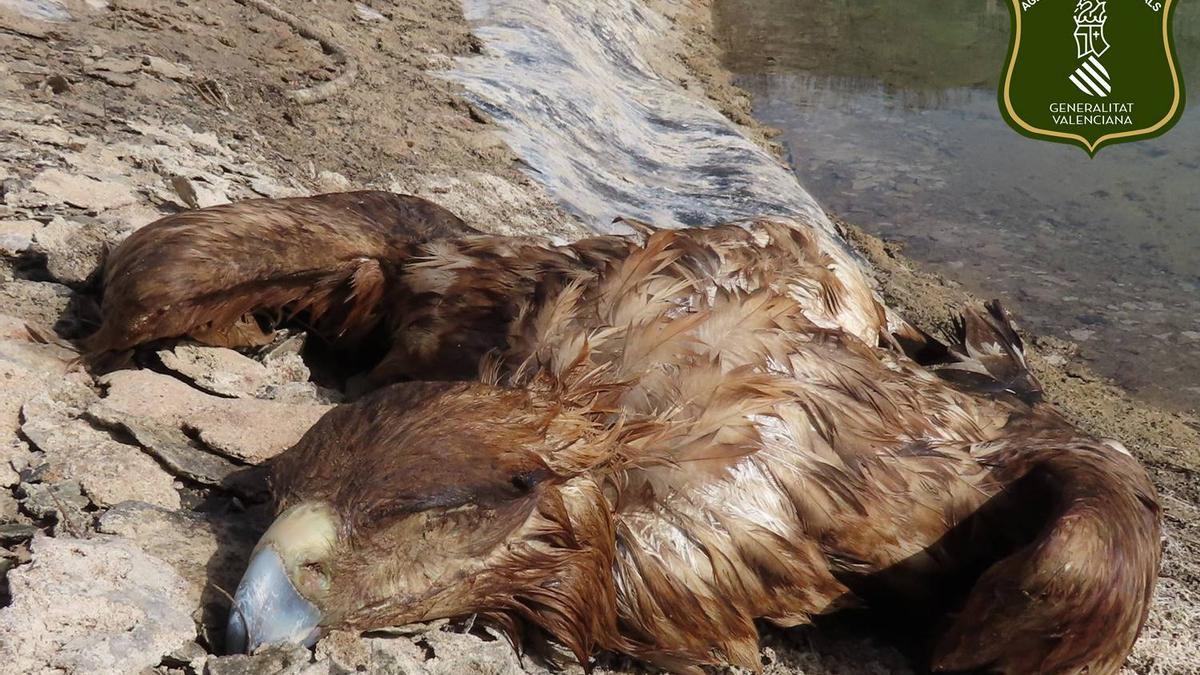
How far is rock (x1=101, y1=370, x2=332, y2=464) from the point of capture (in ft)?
8.38

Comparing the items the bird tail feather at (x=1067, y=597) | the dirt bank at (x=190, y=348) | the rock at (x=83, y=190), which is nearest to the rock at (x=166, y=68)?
the dirt bank at (x=190, y=348)

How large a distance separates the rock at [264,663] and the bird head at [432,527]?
0.02 metres

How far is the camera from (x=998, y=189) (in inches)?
337

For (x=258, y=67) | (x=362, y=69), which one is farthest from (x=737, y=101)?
(x=258, y=67)

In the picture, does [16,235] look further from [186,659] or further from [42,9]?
[42,9]

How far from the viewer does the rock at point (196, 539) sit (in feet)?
6.87

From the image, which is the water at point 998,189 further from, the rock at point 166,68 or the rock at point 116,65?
the rock at point 116,65

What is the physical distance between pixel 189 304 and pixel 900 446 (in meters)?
1.78

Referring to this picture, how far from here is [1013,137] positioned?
9.71 metres

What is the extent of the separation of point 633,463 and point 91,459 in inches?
44.5

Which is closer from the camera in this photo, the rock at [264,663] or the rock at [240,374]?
the rock at [264,663]

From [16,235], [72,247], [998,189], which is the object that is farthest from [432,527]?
[998,189]

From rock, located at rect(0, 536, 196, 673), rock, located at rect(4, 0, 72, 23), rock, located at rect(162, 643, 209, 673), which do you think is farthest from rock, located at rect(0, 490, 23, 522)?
rock, located at rect(4, 0, 72, 23)

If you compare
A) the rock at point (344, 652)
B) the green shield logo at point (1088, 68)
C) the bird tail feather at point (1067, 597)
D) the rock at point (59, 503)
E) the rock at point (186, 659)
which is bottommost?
the rock at point (59, 503)
